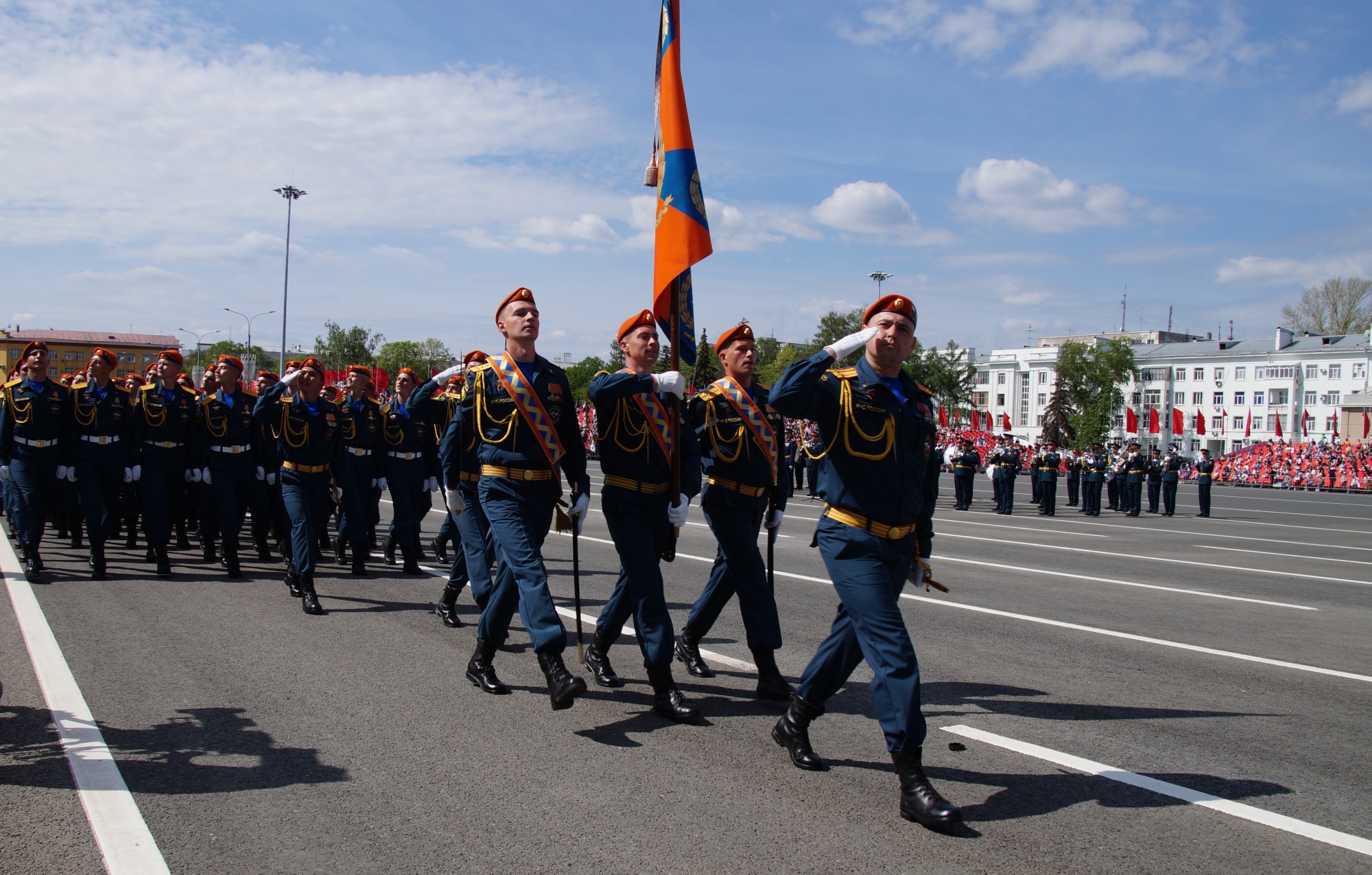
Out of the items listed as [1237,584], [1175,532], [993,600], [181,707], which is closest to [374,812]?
[181,707]

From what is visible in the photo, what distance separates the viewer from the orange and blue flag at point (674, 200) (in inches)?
230

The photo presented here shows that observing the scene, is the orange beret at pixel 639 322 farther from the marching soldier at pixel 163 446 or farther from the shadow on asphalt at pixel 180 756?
the marching soldier at pixel 163 446

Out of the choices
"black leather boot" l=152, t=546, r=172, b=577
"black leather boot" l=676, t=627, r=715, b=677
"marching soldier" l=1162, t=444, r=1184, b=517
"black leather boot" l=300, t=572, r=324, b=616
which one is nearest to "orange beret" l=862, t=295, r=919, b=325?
"black leather boot" l=676, t=627, r=715, b=677

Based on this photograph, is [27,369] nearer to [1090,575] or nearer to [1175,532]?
[1090,575]

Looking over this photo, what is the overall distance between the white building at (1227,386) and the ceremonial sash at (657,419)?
8131 centimetres

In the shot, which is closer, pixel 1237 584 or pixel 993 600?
pixel 993 600

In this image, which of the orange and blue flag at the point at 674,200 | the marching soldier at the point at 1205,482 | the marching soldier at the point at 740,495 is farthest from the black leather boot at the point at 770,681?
the marching soldier at the point at 1205,482

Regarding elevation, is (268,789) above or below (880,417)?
below

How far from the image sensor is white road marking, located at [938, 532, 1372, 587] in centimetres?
1123

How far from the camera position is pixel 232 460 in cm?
959

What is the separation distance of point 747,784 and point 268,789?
76.9 inches

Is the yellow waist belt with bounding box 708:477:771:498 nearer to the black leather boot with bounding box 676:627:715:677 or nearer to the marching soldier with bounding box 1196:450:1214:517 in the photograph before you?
the black leather boot with bounding box 676:627:715:677

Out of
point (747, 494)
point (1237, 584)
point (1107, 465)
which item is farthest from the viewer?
point (1107, 465)

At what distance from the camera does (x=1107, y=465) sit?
75.7ft
